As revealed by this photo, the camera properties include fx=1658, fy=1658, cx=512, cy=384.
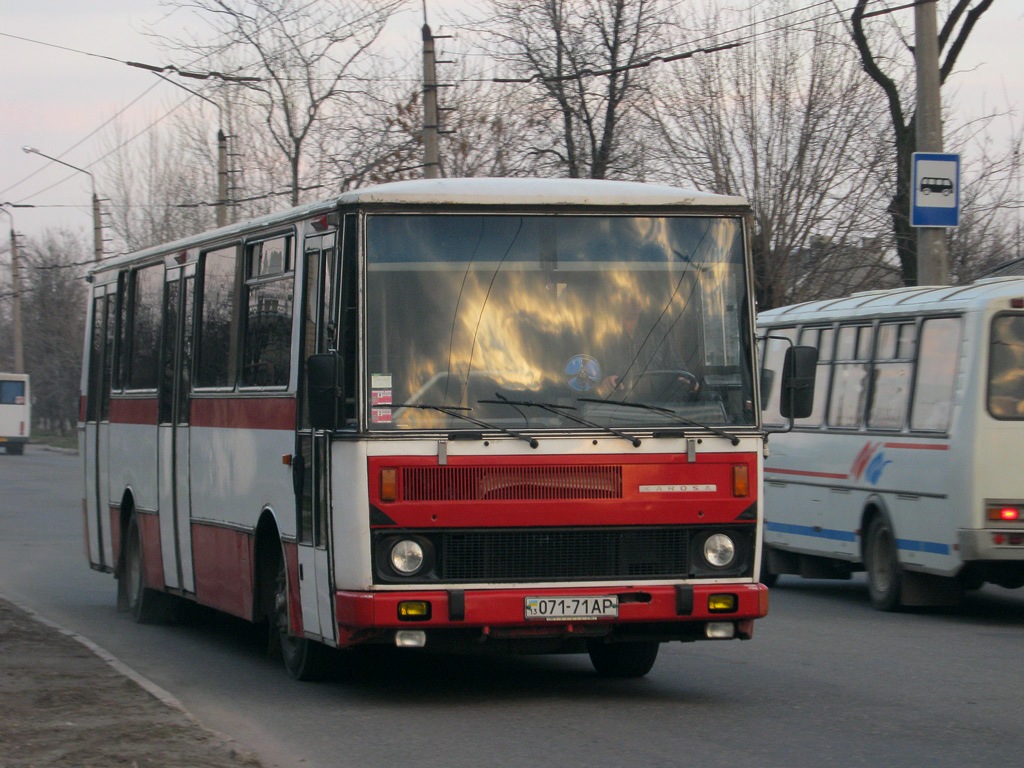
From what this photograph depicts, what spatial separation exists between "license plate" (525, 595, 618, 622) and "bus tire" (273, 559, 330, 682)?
5.86ft

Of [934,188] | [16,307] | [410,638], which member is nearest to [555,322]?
[410,638]

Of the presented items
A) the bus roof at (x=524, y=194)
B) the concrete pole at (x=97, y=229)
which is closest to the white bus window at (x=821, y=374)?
the bus roof at (x=524, y=194)

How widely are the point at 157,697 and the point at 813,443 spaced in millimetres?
9387

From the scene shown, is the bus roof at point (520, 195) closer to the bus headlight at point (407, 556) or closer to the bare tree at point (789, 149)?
the bus headlight at point (407, 556)

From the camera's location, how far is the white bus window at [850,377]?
1558 centimetres

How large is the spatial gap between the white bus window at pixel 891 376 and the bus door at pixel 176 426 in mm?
6336

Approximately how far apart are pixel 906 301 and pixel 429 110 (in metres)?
8.71

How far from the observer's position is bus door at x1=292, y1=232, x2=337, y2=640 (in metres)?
8.77

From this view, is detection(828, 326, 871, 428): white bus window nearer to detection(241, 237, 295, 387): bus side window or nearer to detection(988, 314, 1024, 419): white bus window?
detection(988, 314, 1024, 419): white bus window

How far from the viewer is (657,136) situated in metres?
27.2

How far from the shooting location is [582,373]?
866 centimetres

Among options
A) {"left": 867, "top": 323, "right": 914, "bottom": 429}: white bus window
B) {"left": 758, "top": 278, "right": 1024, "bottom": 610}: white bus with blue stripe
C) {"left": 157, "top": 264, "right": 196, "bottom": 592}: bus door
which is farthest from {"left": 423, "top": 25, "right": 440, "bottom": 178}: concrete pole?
{"left": 157, "top": 264, "right": 196, "bottom": 592}: bus door

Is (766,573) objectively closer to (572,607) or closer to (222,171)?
(572,607)

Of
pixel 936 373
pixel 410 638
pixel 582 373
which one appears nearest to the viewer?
pixel 410 638
